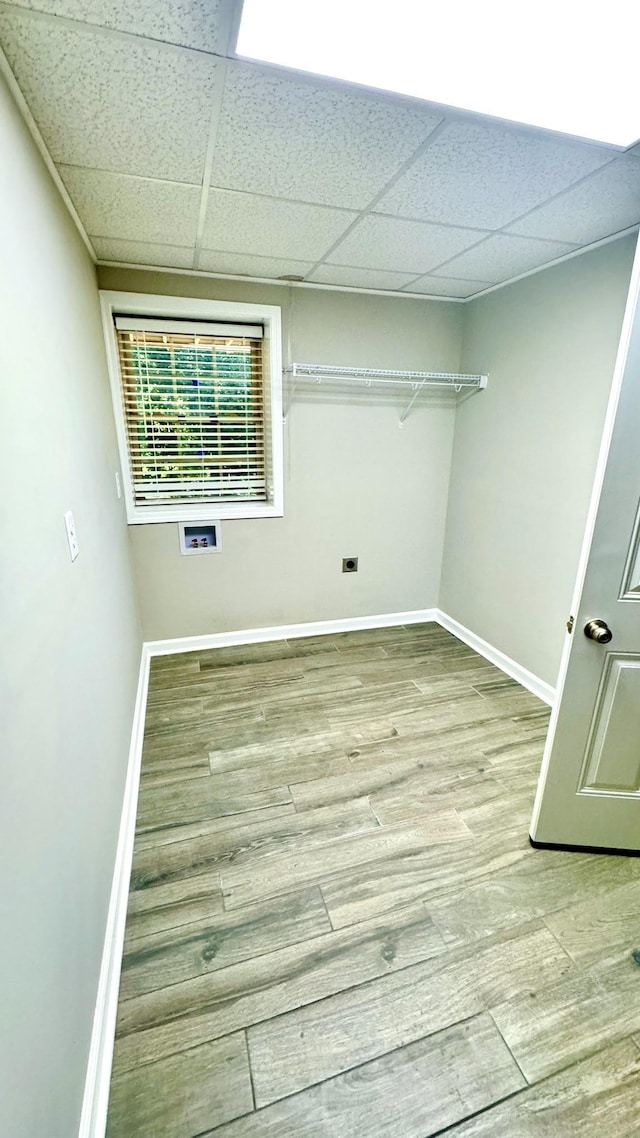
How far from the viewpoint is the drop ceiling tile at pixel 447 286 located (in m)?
2.45

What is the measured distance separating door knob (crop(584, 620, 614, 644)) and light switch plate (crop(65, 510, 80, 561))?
1.62 meters

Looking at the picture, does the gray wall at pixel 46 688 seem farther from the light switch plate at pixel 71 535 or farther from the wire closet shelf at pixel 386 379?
the wire closet shelf at pixel 386 379

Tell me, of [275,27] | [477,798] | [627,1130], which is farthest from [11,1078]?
[275,27]

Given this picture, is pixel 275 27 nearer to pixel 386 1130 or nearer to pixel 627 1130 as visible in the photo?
pixel 386 1130

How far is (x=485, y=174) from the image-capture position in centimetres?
139

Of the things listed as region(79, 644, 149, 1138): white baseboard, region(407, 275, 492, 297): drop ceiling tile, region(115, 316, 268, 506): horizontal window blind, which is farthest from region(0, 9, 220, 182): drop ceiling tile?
region(79, 644, 149, 1138): white baseboard

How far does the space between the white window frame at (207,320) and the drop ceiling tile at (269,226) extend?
17.9 inches

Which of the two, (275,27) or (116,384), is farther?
(116,384)

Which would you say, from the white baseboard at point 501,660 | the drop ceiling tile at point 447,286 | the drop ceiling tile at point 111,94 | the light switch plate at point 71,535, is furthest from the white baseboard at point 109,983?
the drop ceiling tile at point 447,286

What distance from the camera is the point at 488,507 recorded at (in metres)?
2.81

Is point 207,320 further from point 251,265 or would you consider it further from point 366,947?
point 366,947

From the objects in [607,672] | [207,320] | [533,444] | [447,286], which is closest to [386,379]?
[447,286]

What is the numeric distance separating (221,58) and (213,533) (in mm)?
2130

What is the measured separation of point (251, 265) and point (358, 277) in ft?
2.02
